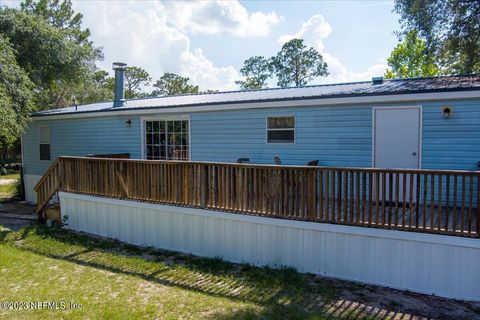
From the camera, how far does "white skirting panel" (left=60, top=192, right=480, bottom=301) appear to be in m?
4.55

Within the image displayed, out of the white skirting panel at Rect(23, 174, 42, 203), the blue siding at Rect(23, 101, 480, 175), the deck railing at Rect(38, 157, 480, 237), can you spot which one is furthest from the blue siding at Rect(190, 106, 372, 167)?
the white skirting panel at Rect(23, 174, 42, 203)

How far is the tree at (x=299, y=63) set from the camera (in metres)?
37.2

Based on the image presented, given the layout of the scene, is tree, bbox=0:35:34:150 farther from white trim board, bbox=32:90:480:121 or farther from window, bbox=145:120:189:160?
window, bbox=145:120:189:160

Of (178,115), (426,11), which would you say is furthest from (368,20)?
(178,115)

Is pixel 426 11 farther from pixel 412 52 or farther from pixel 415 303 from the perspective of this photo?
pixel 412 52

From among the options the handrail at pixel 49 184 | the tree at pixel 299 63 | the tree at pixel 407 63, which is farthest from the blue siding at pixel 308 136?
the tree at pixel 299 63

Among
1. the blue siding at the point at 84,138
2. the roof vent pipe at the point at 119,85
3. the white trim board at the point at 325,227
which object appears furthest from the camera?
the roof vent pipe at the point at 119,85

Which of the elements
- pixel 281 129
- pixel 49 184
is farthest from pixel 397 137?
pixel 49 184

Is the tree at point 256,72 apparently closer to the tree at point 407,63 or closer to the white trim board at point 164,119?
the tree at point 407,63

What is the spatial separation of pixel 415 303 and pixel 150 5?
11.3m

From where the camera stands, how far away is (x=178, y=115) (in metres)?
9.77

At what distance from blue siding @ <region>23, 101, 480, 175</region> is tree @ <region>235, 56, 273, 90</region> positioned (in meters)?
30.2

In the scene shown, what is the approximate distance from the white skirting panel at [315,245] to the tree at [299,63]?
31.8 m

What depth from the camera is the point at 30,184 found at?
12984 millimetres
